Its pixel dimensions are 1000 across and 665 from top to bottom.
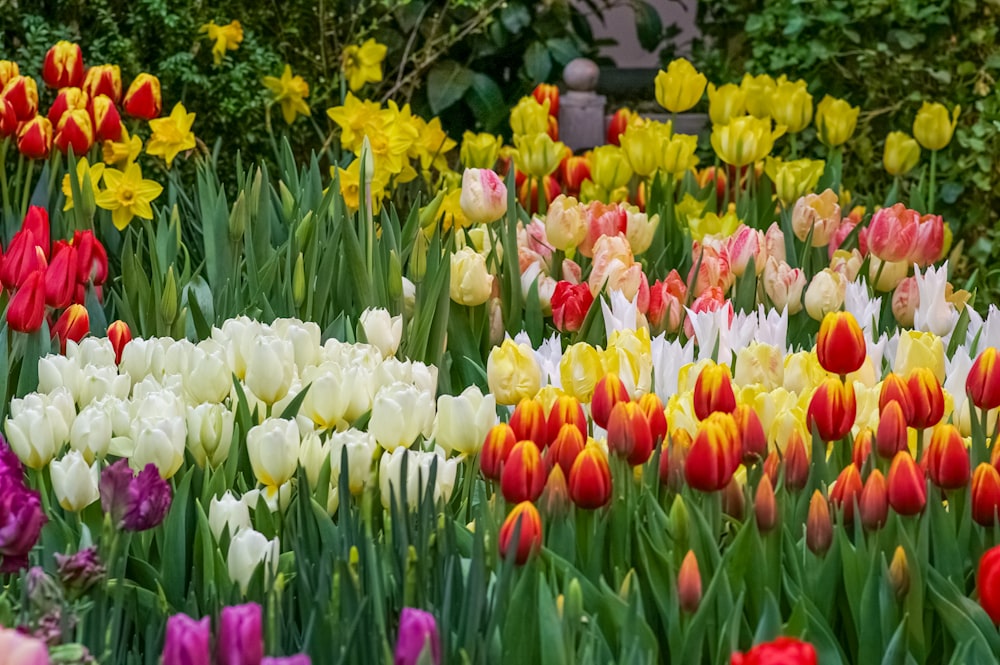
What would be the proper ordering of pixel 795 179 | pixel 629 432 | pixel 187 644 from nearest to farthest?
pixel 187 644 → pixel 629 432 → pixel 795 179

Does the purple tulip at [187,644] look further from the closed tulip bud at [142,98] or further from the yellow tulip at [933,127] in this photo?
the yellow tulip at [933,127]

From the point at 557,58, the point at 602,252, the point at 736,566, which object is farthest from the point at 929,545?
the point at 557,58

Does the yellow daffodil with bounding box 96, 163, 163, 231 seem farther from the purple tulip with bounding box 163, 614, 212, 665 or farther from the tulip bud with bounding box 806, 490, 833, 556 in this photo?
the purple tulip with bounding box 163, 614, 212, 665

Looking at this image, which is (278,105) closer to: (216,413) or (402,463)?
(216,413)

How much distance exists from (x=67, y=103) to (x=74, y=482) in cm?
153

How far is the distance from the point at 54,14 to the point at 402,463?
3025mm

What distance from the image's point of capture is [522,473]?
1156 millimetres

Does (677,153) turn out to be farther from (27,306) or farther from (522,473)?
(522,473)

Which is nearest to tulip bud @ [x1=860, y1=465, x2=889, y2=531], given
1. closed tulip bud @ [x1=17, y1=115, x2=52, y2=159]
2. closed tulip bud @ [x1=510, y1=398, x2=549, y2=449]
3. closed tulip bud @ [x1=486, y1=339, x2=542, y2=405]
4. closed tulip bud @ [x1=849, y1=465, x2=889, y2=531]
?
closed tulip bud @ [x1=849, y1=465, x2=889, y2=531]

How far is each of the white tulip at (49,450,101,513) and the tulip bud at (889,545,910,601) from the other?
0.74 m

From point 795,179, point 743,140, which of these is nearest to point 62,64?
point 743,140

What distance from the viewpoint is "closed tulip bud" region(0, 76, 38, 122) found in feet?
8.27

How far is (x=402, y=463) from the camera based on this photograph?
3.76 ft

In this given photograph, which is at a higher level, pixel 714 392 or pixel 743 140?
pixel 714 392
